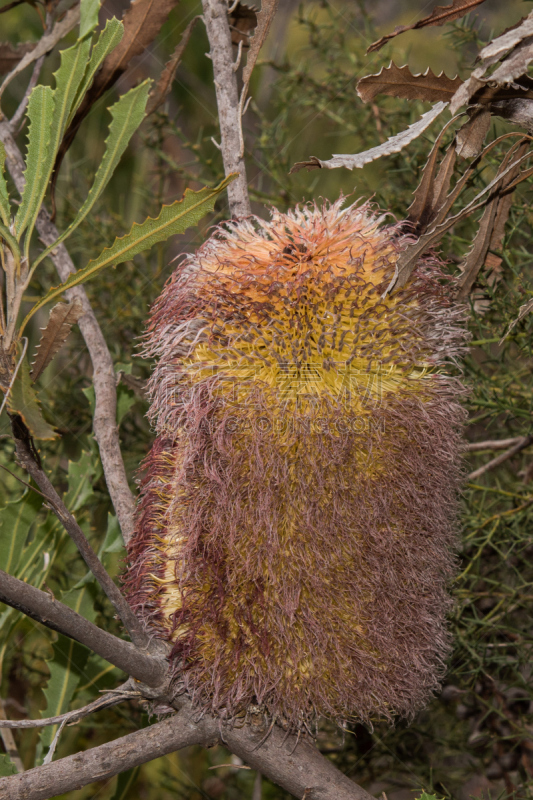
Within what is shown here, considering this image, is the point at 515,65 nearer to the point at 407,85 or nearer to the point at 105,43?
the point at 407,85

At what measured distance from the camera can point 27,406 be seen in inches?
16.4

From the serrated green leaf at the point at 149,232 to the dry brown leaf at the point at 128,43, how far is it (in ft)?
0.66

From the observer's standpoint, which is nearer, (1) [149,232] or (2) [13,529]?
(1) [149,232]

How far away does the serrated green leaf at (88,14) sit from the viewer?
455 mm

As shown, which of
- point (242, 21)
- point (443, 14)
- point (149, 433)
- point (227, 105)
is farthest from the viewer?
point (149, 433)

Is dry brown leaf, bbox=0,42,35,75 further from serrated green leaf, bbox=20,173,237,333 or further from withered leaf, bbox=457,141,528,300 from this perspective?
withered leaf, bbox=457,141,528,300

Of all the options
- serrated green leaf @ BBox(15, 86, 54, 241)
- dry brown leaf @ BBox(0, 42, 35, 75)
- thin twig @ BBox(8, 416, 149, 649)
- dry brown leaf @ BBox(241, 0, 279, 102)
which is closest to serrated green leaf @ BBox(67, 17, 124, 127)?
serrated green leaf @ BBox(15, 86, 54, 241)

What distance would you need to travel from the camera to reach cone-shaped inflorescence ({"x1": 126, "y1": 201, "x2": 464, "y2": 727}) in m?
0.47

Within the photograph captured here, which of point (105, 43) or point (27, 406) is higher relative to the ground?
point (105, 43)

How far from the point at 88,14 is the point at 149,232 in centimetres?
16

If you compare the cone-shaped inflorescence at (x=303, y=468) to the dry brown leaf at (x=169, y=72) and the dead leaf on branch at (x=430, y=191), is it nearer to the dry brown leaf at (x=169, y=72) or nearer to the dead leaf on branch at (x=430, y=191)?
the dead leaf on branch at (x=430, y=191)

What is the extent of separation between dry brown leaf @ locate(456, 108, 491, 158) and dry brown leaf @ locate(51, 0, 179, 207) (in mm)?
342

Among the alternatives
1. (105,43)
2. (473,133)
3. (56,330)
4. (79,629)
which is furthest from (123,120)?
(79,629)

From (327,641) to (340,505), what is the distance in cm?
11
